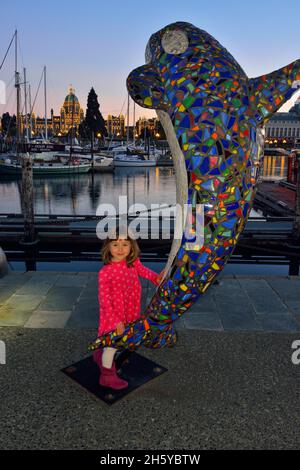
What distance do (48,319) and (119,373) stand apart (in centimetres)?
164

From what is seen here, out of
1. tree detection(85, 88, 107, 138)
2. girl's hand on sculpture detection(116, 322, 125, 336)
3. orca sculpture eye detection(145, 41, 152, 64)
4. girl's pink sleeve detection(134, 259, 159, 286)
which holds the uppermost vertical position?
tree detection(85, 88, 107, 138)

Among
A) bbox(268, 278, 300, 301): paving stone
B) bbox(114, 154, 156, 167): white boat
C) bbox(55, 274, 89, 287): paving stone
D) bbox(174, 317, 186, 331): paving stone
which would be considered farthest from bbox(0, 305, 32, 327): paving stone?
bbox(114, 154, 156, 167): white boat

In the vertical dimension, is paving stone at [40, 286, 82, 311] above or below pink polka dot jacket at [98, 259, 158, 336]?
below

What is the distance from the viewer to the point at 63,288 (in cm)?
622

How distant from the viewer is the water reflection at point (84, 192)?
78.8 feet

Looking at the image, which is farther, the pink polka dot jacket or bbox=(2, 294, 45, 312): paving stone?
bbox=(2, 294, 45, 312): paving stone

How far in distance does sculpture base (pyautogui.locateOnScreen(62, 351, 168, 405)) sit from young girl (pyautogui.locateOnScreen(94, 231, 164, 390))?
0.08 metres

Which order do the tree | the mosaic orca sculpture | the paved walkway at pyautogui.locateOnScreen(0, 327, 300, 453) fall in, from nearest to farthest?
the mosaic orca sculpture < the paved walkway at pyautogui.locateOnScreen(0, 327, 300, 453) < the tree

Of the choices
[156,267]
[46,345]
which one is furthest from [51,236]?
[46,345]

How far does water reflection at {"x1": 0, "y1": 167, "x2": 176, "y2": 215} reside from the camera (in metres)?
24.0

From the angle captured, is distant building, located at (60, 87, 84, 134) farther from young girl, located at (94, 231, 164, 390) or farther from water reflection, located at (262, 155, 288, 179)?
young girl, located at (94, 231, 164, 390)
